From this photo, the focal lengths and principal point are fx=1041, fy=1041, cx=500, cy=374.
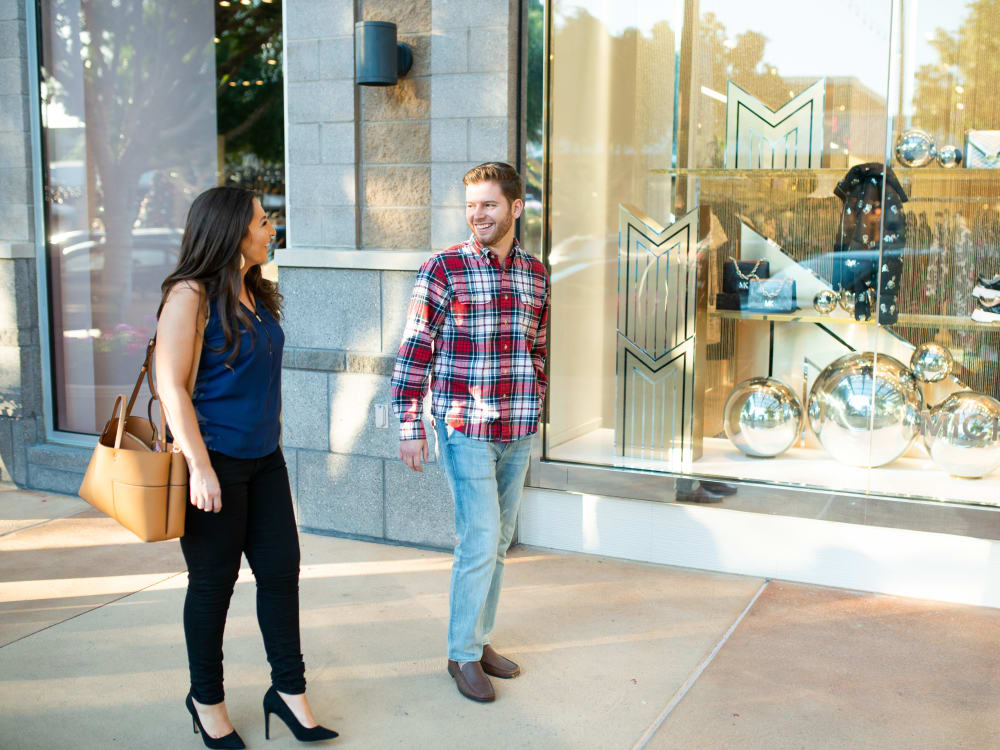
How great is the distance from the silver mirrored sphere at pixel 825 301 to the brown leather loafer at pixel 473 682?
8.43 ft

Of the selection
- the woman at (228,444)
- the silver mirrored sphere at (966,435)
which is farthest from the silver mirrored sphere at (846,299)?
the woman at (228,444)

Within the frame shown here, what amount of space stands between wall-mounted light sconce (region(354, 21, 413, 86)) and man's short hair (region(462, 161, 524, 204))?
6.09 feet

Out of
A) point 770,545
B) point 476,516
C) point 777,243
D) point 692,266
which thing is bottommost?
point 770,545

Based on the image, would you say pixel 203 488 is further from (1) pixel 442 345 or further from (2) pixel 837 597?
(2) pixel 837 597

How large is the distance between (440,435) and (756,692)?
1431 mm

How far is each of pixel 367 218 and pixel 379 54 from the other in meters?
0.82

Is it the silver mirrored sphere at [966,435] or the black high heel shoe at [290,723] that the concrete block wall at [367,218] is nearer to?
the black high heel shoe at [290,723]

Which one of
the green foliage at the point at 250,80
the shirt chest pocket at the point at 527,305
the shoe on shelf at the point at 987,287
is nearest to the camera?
the shirt chest pocket at the point at 527,305

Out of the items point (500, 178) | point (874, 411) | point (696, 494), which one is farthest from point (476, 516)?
point (874, 411)

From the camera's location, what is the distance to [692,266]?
16.9 ft

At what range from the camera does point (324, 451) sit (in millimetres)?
5527

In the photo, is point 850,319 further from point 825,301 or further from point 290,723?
point 290,723

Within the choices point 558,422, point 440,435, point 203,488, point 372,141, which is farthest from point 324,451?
point 203,488

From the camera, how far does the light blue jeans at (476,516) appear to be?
349 centimetres
